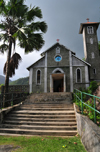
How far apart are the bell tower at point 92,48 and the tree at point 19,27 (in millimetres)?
8118

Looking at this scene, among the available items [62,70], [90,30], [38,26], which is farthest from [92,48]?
[38,26]

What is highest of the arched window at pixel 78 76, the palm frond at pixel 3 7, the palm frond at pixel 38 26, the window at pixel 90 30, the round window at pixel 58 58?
the window at pixel 90 30

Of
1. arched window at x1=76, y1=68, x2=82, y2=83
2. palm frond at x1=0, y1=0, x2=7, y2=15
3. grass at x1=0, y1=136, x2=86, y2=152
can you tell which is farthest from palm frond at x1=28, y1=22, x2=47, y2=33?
grass at x1=0, y1=136, x2=86, y2=152

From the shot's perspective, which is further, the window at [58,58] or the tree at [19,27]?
the window at [58,58]

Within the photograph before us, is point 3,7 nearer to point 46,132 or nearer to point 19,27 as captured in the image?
point 19,27

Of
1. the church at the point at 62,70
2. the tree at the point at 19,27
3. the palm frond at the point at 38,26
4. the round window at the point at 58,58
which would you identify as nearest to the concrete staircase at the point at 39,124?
the tree at the point at 19,27

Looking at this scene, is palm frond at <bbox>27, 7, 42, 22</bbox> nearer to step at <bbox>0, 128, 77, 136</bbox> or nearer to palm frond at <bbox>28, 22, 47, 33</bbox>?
palm frond at <bbox>28, 22, 47, 33</bbox>

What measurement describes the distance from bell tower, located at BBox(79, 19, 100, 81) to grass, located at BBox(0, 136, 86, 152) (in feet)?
40.3

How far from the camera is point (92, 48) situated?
16.0 meters

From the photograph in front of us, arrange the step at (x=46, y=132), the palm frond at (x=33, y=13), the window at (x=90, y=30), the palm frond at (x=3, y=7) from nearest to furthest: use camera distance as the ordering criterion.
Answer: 1. the step at (x=46, y=132)
2. the palm frond at (x=3, y=7)
3. the palm frond at (x=33, y=13)
4. the window at (x=90, y=30)

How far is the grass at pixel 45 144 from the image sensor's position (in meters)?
3.12

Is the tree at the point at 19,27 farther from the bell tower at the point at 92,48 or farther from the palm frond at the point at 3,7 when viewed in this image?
the bell tower at the point at 92,48

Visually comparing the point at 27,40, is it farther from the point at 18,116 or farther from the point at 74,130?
the point at 74,130

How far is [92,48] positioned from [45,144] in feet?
51.5
